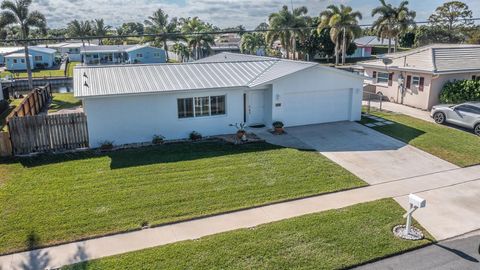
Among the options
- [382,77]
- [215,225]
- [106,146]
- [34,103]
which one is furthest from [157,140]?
[382,77]

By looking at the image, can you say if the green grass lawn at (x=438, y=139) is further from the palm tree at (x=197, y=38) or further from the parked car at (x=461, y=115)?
the palm tree at (x=197, y=38)

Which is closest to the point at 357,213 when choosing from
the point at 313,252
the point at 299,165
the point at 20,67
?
the point at 313,252

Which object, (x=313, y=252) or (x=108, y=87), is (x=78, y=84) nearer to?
(x=108, y=87)

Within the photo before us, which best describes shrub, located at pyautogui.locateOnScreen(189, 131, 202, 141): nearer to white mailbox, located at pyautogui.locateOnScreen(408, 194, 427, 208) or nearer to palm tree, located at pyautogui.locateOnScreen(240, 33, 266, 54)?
white mailbox, located at pyautogui.locateOnScreen(408, 194, 427, 208)

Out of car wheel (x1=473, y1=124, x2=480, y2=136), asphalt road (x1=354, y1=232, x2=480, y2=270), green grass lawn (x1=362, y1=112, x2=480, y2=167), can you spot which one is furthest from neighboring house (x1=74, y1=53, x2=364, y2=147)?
asphalt road (x1=354, y1=232, x2=480, y2=270)

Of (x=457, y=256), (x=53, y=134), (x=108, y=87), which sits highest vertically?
(x=108, y=87)

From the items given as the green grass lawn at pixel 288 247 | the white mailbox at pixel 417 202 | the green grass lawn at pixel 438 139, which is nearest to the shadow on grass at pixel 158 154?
the green grass lawn at pixel 288 247
